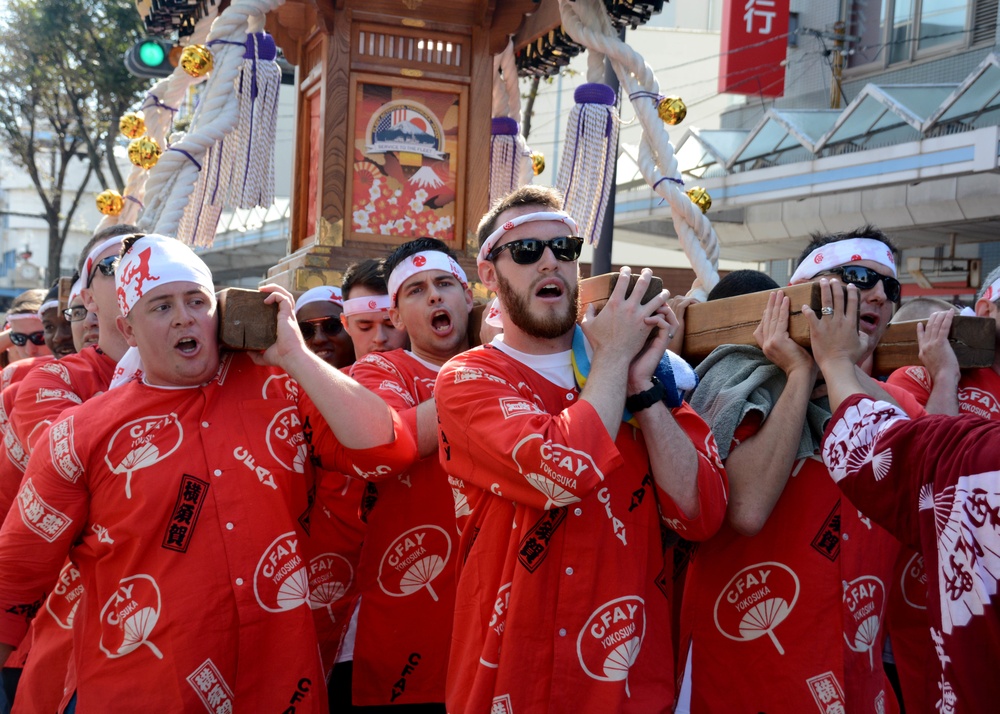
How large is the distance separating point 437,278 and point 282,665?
1486 millimetres

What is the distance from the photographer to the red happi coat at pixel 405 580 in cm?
344

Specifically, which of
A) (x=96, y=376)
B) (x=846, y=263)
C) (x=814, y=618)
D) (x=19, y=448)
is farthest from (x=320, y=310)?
(x=814, y=618)

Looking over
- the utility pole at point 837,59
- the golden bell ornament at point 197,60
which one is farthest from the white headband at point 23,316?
the utility pole at point 837,59

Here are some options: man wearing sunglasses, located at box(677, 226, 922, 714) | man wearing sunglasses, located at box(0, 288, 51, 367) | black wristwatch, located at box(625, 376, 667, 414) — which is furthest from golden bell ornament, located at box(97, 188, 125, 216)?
black wristwatch, located at box(625, 376, 667, 414)

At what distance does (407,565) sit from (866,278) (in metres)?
1.70

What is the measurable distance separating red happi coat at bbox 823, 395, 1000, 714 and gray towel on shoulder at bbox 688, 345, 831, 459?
53 cm

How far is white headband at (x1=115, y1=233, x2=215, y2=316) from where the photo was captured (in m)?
3.12

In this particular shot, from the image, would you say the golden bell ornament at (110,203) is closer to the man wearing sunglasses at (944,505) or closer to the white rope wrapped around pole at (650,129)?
the white rope wrapped around pole at (650,129)

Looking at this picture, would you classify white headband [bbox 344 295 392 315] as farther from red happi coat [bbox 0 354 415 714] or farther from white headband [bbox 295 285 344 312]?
red happi coat [bbox 0 354 415 714]

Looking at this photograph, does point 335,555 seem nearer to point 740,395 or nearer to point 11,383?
point 740,395

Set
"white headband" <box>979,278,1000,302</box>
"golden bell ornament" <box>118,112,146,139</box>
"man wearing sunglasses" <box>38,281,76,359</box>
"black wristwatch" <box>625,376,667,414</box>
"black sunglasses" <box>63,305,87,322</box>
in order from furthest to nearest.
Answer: "golden bell ornament" <box>118,112,146,139</box> < "man wearing sunglasses" <box>38,281,76,359</box> < "black sunglasses" <box>63,305,87,322</box> < "white headband" <box>979,278,1000,302</box> < "black wristwatch" <box>625,376,667,414</box>

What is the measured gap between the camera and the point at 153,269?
10.3 ft

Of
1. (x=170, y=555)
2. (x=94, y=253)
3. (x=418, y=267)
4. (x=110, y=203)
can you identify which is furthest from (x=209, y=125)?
(x=170, y=555)

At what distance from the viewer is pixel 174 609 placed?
113 inches
